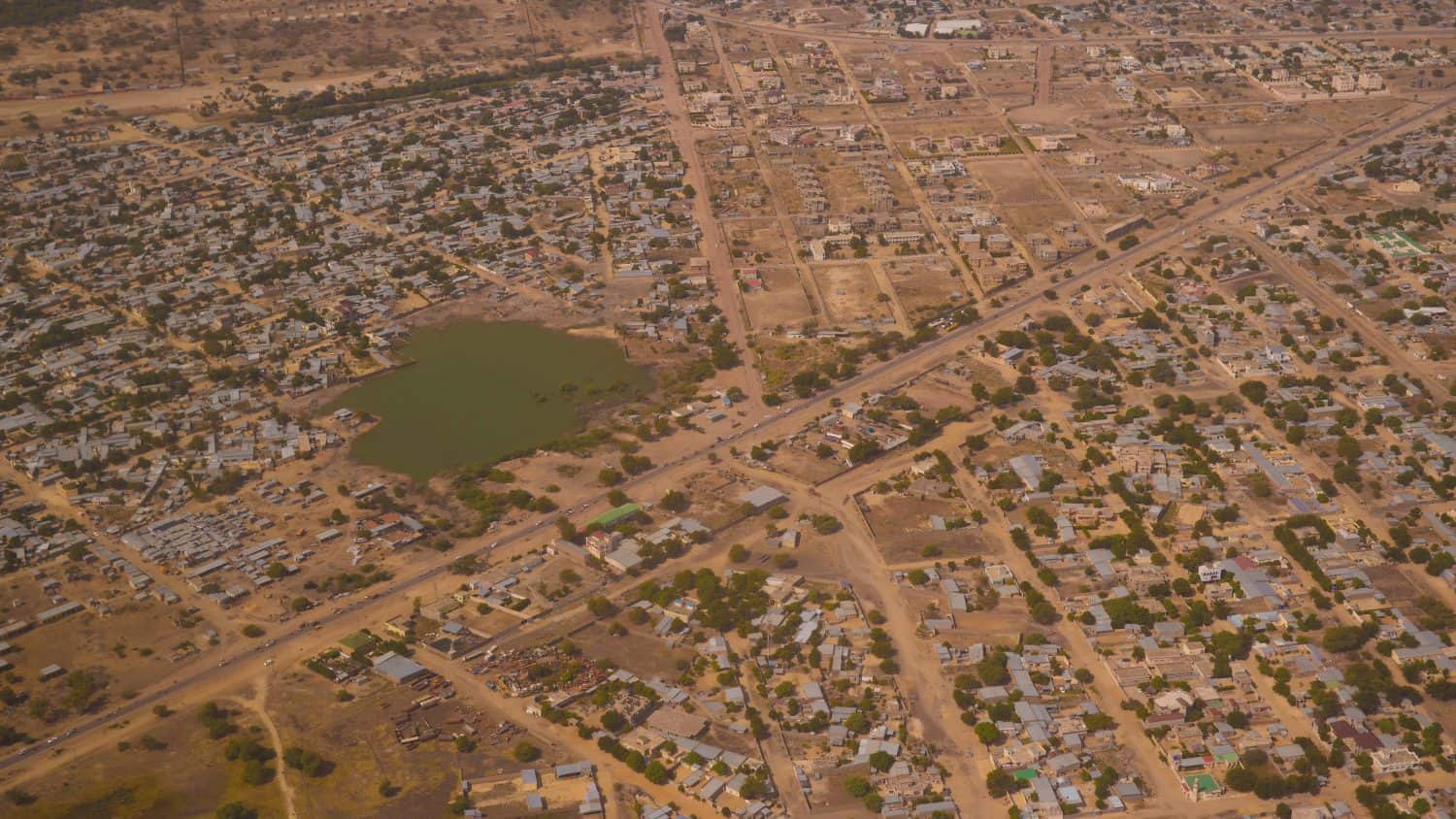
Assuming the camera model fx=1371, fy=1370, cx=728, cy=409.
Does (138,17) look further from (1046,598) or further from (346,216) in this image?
(1046,598)

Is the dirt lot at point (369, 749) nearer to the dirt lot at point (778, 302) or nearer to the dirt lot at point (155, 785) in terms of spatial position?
the dirt lot at point (155, 785)

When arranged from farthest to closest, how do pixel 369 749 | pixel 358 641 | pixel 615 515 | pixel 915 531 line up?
1. pixel 615 515
2. pixel 915 531
3. pixel 358 641
4. pixel 369 749

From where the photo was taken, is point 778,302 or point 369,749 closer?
point 369,749

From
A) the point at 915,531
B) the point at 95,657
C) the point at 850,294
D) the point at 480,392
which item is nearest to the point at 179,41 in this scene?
the point at 480,392

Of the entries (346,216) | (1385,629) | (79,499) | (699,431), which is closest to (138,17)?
(346,216)

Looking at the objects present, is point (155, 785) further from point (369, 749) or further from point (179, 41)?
point (179, 41)

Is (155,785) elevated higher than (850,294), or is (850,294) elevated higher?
(850,294)

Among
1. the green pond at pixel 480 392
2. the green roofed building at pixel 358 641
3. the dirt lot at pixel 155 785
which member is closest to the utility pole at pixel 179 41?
the green pond at pixel 480 392

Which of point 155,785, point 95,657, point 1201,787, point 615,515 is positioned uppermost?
point 615,515
